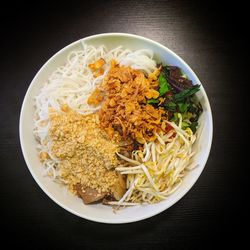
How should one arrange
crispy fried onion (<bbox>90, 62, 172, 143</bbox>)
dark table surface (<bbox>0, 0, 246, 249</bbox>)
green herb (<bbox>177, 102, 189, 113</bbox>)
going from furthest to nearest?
1. dark table surface (<bbox>0, 0, 246, 249</bbox>)
2. green herb (<bbox>177, 102, 189, 113</bbox>)
3. crispy fried onion (<bbox>90, 62, 172, 143</bbox>)

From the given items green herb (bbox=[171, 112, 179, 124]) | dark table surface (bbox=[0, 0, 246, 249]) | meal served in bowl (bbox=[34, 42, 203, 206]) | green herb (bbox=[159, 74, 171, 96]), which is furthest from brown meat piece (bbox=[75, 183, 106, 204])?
green herb (bbox=[159, 74, 171, 96])

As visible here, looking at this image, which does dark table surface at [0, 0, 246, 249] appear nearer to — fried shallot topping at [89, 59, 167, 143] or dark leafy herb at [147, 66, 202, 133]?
dark leafy herb at [147, 66, 202, 133]

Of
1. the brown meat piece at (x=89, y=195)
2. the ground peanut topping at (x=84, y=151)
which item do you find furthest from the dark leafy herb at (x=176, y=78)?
the brown meat piece at (x=89, y=195)

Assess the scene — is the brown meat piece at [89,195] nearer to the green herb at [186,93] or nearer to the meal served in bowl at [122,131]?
the meal served in bowl at [122,131]

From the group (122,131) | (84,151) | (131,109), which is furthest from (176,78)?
(84,151)

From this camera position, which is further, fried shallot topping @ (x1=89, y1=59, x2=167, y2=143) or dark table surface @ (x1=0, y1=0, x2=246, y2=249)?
Answer: dark table surface @ (x1=0, y1=0, x2=246, y2=249)

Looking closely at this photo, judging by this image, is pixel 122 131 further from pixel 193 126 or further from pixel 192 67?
pixel 192 67
